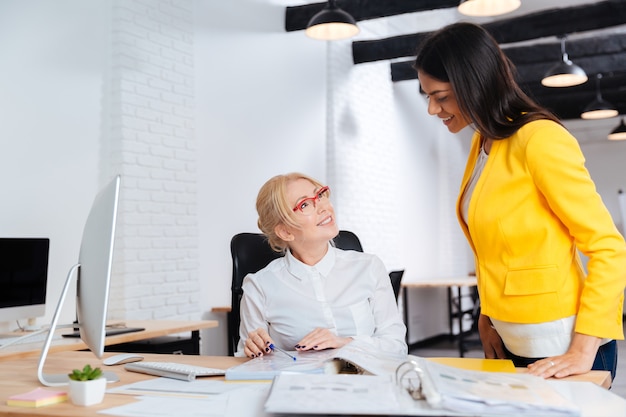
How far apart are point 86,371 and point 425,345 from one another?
7.14 metres

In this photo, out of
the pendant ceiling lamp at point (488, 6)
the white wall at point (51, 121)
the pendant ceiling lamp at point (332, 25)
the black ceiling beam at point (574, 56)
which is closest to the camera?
the white wall at point (51, 121)

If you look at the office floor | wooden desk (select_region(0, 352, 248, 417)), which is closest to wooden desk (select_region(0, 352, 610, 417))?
wooden desk (select_region(0, 352, 248, 417))

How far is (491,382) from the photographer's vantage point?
Result: 3.87 ft

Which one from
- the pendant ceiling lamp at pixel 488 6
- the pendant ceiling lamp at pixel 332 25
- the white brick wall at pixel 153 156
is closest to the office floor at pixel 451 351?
the pendant ceiling lamp at pixel 488 6

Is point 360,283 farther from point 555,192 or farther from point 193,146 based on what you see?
point 193,146

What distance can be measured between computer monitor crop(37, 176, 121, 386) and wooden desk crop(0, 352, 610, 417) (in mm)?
55

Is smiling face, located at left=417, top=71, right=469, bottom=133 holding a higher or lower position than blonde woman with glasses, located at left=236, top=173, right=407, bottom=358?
higher

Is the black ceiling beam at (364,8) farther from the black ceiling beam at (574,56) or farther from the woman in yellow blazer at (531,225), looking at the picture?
the woman in yellow blazer at (531,225)

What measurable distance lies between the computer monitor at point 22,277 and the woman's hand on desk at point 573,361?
255 cm

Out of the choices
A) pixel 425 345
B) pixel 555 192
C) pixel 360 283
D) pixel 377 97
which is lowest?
pixel 425 345

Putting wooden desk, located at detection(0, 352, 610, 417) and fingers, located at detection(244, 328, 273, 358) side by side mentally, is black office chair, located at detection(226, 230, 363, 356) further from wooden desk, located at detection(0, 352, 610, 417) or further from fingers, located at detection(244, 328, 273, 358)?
fingers, located at detection(244, 328, 273, 358)

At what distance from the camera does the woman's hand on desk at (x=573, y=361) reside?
4.60 ft

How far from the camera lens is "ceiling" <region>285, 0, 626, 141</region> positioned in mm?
5742

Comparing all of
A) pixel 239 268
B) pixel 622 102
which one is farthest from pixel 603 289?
pixel 622 102
